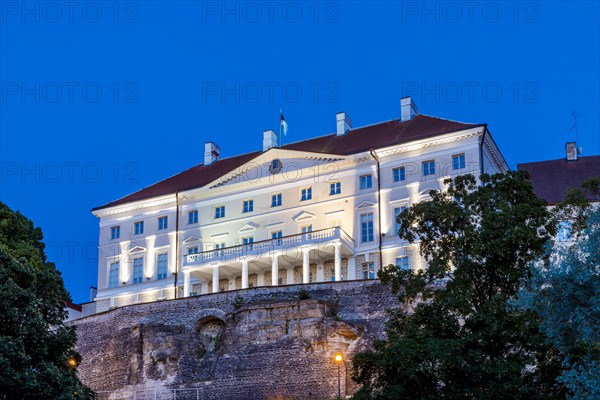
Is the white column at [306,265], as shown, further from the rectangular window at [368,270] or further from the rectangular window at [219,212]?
the rectangular window at [219,212]

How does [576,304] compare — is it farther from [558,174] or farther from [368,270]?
[558,174]

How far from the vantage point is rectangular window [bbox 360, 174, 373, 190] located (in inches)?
2293

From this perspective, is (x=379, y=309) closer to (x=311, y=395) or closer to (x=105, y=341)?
(x=311, y=395)

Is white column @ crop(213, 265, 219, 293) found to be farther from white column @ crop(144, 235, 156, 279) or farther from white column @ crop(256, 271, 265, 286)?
white column @ crop(144, 235, 156, 279)

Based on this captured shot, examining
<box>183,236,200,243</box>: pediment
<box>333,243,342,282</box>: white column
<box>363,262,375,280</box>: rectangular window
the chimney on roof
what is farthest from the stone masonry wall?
the chimney on roof

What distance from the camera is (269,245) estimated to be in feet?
187

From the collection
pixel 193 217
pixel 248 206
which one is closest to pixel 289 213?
pixel 248 206

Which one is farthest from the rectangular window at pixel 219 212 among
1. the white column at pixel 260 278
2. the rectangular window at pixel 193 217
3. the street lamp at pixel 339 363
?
the street lamp at pixel 339 363

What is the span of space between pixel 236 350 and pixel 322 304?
14.6 feet

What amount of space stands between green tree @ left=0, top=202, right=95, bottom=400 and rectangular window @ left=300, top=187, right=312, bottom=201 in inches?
993

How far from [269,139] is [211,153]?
618 centimetres

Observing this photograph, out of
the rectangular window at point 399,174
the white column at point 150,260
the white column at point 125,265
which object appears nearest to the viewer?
the rectangular window at point 399,174

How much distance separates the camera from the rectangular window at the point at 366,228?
187ft

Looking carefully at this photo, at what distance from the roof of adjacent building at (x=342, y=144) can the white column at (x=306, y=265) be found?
704 cm
